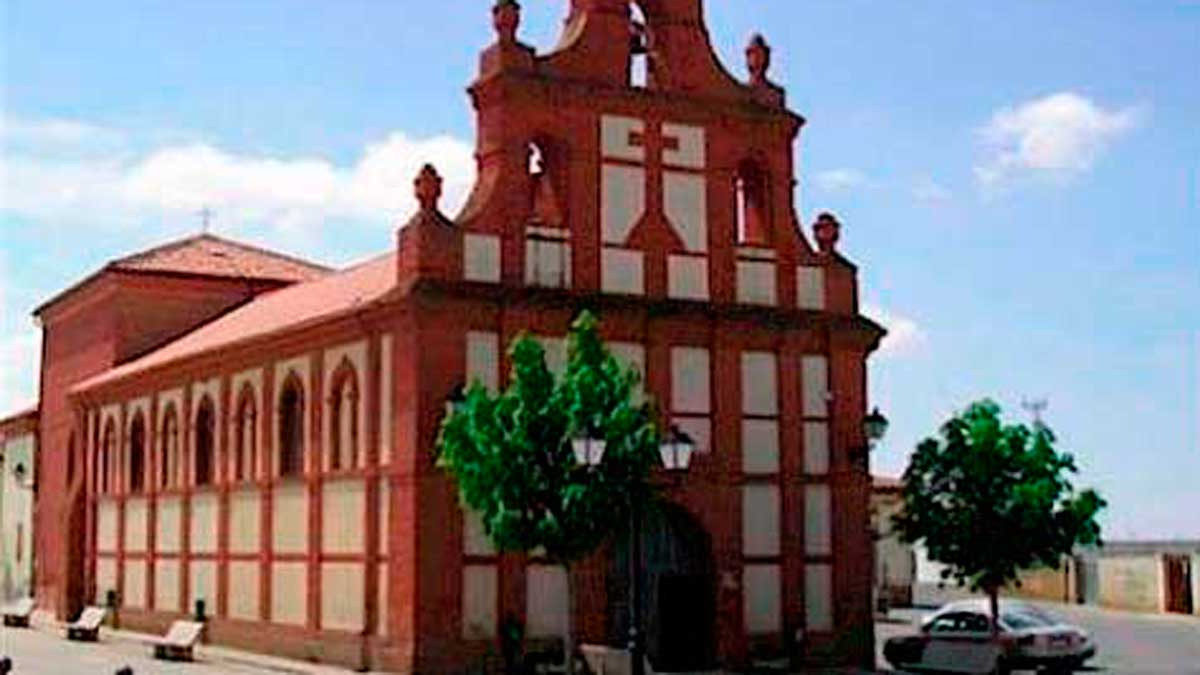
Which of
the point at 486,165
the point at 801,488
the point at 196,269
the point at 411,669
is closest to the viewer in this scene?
the point at 411,669

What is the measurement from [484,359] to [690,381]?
14.4 ft

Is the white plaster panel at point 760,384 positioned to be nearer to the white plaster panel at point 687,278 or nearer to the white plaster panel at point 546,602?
the white plaster panel at point 687,278

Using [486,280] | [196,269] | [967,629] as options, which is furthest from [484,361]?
[196,269]

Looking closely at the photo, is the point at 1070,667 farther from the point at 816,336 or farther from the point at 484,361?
the point at 484,361

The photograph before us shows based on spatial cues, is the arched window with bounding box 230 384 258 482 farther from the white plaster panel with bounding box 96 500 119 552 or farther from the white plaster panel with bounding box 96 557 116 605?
the white plaster panel with bounding box 96 557 116 605

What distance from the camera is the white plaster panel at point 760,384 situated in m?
34.6

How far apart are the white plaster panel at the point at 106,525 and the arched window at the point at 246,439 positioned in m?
9.79

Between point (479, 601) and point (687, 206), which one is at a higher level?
point (687, 206)

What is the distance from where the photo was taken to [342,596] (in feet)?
110

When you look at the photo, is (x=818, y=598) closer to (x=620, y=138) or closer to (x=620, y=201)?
(x=620, y=201)

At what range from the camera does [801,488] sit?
34875 millimetres

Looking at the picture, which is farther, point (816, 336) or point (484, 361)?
point (816, 336)

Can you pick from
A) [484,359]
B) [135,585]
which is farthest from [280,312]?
[484,359]

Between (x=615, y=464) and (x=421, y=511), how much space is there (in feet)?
15.8
